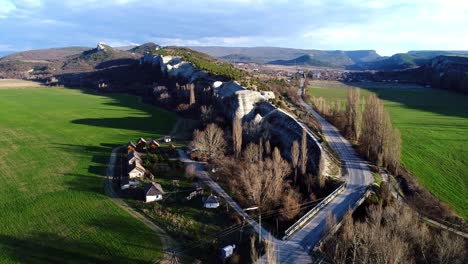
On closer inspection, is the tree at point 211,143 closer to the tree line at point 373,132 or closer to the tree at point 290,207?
the tree at point 290,207

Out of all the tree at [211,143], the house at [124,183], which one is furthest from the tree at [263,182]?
the house at [124,183]

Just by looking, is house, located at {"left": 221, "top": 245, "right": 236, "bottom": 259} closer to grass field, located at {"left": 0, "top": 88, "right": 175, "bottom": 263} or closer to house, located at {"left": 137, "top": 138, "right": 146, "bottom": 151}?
grass field, located at {"left": 0, "top": 88, "right": 175, "bottom": 263}

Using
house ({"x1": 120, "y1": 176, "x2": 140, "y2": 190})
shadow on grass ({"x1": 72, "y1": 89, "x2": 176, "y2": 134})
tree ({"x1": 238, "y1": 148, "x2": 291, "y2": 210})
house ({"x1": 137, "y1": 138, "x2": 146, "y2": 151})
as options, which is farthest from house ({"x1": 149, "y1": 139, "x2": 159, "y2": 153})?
tree ({"x1": 238, "y1": 148, "x2": 291, "y2": 210})

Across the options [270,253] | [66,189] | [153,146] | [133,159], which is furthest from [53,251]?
[153,146]

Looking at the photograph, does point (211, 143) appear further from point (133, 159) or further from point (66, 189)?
point (66, 189)

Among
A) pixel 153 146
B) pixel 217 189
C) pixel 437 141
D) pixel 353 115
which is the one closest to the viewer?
pixel 217 189

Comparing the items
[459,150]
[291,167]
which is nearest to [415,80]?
[459,150]
